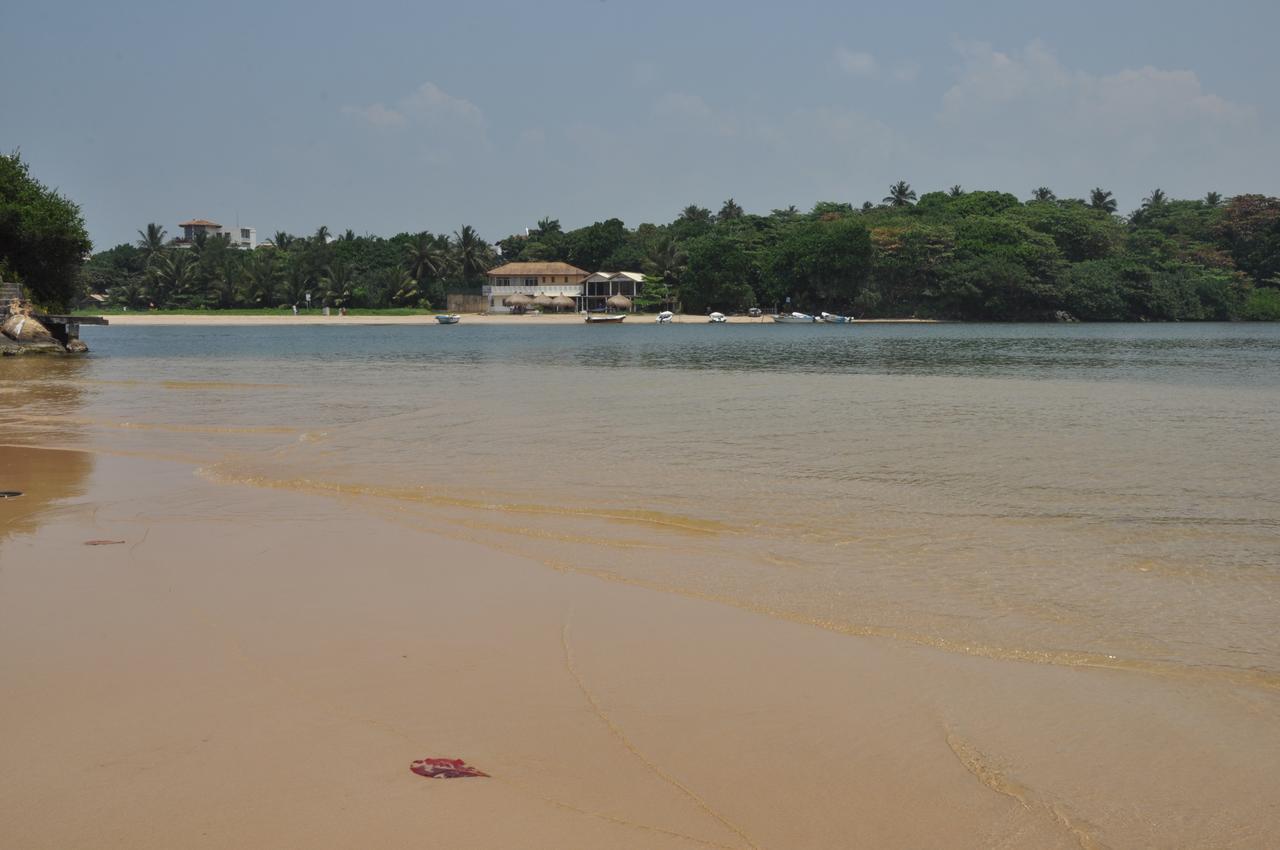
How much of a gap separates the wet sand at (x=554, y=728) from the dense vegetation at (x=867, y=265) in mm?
87958

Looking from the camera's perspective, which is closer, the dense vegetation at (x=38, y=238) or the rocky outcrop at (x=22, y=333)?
the rocky outcrop at (x=22, y=333)

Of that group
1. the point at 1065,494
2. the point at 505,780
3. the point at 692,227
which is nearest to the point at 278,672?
the point at 505,780

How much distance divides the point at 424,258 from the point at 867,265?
42970 millimetres

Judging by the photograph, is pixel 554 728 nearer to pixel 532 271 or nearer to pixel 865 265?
pixel 865 265

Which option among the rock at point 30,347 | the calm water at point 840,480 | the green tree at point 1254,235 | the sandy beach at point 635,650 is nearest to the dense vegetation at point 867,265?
the green tree at point 1254,235

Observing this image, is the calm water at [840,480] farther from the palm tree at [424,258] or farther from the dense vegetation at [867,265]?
the palm tree at [424,258]

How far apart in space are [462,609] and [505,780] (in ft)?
7.05

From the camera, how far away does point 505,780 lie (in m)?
3.56

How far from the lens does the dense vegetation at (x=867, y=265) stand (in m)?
89.9

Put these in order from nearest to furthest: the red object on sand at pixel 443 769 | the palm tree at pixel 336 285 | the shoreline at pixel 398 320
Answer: the red object on sand at pixel 443 769
the shoreline at pixel 398 320
the palm tree at pixel 336 285

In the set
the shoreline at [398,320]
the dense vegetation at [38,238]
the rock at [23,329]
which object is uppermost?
the dense vegetation at [38,238]

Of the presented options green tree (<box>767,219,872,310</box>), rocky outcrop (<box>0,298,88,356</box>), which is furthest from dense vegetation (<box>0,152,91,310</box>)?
green tree (<box>767,219,872,310</box>)

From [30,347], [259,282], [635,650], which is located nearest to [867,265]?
[259,282]

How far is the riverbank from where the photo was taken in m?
85.8
